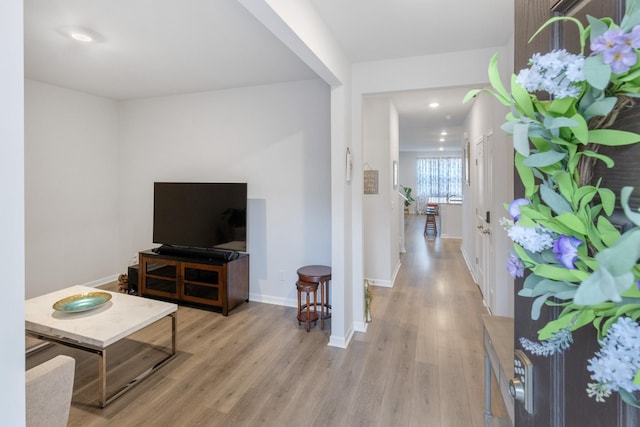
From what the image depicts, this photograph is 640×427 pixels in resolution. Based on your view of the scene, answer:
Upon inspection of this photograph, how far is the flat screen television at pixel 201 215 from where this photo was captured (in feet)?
12.7

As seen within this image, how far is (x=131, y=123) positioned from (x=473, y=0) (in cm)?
466

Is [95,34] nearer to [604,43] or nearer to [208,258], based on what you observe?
[208,258]

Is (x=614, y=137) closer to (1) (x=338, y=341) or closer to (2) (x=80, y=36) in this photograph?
(1) (x=338, y=341)

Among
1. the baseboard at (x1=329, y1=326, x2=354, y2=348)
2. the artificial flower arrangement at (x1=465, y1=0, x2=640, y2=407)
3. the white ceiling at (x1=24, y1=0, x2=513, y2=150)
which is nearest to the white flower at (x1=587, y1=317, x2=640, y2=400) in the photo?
the artificial flower arrangement at (x1=465, y1=0, x2=640, y2=407)

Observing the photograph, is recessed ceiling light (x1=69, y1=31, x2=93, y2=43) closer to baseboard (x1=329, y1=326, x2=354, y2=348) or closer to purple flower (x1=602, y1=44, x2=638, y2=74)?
baseboard (x1=329, y1=326, x2=354, y2=348)

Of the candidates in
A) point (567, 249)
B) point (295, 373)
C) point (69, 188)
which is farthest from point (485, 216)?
point (69, 188)

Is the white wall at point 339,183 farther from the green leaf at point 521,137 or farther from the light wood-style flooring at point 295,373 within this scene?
the green leaf at point 521,137

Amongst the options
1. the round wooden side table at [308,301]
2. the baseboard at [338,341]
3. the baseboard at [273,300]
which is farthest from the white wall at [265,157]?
the baseboard at [338,341]

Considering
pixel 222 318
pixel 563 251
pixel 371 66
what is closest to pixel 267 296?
pixel 222 318

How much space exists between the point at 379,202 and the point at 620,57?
14.8 feet

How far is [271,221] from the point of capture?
13.5ft

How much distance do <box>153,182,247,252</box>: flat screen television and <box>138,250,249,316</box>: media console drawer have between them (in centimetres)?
21

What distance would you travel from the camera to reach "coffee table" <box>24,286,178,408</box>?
2221 mm

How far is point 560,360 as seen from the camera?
660 mm
